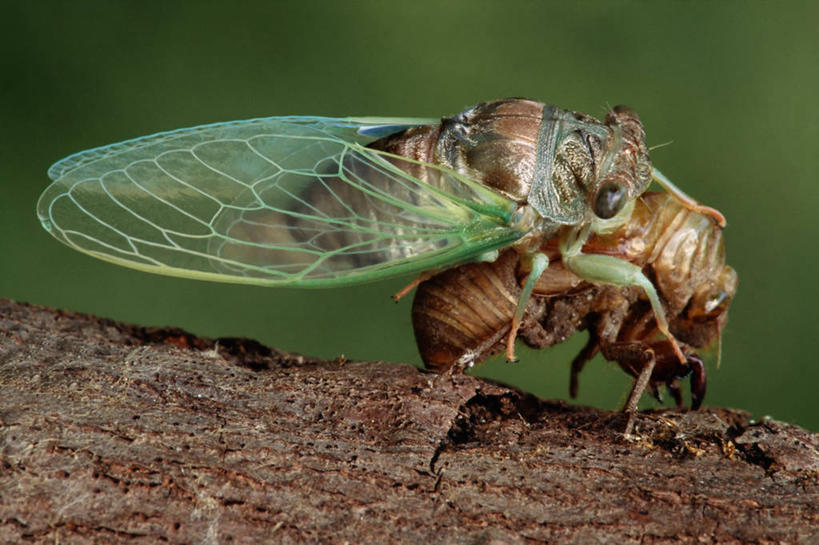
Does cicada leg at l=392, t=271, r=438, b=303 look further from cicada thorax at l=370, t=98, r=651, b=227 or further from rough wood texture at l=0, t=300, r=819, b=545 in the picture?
rough wood texture at l=0, t=300, r=819, b=545

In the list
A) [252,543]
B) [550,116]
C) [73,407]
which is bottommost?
[252,543]

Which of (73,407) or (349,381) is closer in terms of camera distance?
(73,407)

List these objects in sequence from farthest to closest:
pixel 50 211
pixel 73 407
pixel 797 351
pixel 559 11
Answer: pixel 559 11 → pixel 797 351 → pixel 50 211 → pixel 73 407

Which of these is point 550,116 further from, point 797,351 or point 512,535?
point 797,351

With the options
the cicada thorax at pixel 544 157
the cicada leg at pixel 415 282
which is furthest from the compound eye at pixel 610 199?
the cicada leg at pixel 415 282

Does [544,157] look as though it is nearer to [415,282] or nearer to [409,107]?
[415,282]

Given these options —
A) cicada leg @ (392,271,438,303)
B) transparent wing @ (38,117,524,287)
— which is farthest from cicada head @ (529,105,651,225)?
cicada leg @ (392,271,438,303)

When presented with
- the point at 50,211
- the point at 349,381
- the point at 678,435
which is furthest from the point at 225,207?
the point at 678,435
